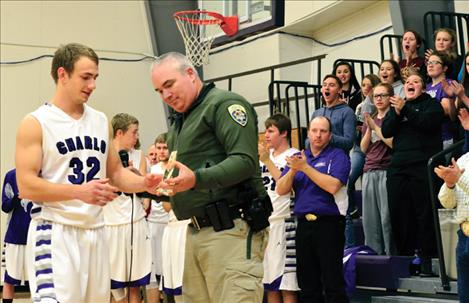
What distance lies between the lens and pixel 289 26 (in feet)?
40.3

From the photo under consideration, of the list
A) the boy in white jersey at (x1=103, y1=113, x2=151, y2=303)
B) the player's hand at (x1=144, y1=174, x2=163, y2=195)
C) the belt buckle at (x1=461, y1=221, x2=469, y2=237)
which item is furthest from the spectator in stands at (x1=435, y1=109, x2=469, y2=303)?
the boy in white jersey at (x1=103, y1=113, x2=151, y2=303)

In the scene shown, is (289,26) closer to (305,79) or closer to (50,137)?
(305,79)

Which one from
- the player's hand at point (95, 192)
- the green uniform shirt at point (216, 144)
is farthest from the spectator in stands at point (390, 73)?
the player's hand at point (95, 192)

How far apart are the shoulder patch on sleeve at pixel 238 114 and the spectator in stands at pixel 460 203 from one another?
76.6 inches

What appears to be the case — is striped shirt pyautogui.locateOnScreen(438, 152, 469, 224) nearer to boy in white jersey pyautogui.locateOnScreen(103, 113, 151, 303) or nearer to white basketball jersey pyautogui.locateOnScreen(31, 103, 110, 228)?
white basketball jersey pyautogui.locateOnScreen(31, 103, 110, 228)

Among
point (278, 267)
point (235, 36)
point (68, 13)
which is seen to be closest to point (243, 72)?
point (235, 36)

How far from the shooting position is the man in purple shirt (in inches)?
238

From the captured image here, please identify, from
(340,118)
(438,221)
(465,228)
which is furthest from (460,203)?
(340,118)

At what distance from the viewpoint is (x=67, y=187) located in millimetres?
3697

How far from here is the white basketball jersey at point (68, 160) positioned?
384 cm

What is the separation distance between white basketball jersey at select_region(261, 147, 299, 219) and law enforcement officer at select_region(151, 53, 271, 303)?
3.13m

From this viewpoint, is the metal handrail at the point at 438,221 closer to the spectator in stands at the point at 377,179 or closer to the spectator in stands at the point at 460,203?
the spectator in stands at the point at 460,203

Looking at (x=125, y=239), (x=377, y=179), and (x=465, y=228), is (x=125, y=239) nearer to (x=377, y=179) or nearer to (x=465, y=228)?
(x=377, y=179)

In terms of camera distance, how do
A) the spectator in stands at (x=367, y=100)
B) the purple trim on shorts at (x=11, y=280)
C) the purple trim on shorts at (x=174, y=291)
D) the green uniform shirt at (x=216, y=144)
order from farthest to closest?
the purple trim on shorts at (x=11, y=280)
the spectator in stands at (x=367, y=100)
the purple trim on shorts at (x=174, y=291)
the green uniform shirt at (x=216, y=144)
